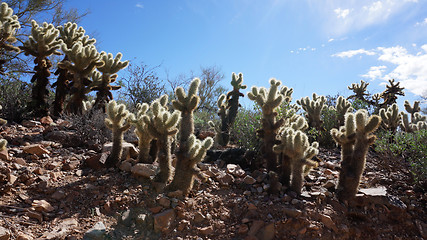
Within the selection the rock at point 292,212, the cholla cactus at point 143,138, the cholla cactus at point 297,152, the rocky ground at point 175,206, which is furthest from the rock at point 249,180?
the cholla cactus at point 143,138

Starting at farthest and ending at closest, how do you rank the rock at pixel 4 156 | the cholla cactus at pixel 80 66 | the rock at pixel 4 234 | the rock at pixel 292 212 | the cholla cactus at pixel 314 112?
1. the cholla cactus at pixel 314 112
2. the cholla cactus at pixel 80 66
3. the rock at pixel 4 156
4. the rock at pixel 292 212
5. the rock at pixel 4 234

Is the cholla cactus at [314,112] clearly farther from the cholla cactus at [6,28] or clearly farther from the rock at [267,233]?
the cholla cactus at [6,28]

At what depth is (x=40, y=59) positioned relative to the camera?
25.0 ft

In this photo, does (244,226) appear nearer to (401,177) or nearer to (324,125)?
(401,177)

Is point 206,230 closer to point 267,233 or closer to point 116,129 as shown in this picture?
point 267,233

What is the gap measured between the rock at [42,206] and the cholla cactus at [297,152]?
3123 millimetres

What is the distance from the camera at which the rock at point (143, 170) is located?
445 cm

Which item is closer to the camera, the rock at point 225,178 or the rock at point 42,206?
the rock at point 42,206

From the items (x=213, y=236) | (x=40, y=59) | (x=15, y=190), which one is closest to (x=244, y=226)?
Result: (x=213, y=236)

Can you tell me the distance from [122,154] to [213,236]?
84.9 inches

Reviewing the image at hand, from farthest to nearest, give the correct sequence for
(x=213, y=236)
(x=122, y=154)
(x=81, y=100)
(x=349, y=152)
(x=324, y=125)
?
(x=324, y=125), (x=81, y=100), (x=122, y=154), (x=349, y=152), (x=213, y=236)

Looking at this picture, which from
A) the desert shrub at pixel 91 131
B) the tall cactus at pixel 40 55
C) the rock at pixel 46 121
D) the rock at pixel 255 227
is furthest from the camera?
the tall cactus at pixel 40 55

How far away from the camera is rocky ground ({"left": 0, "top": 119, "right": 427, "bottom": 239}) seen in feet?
12.1

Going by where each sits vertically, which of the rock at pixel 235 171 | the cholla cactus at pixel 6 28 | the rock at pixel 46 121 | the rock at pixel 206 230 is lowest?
the rock at pixel 206 230
